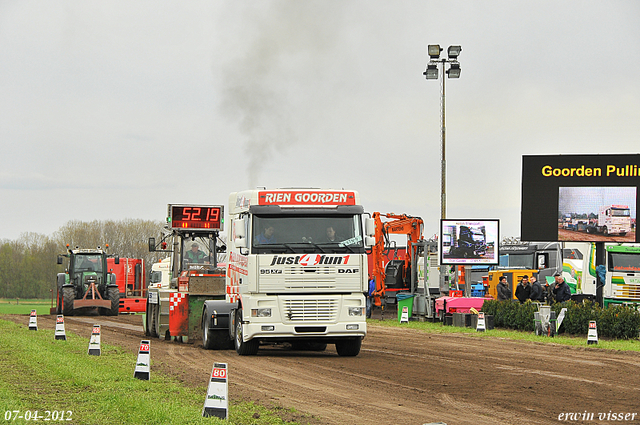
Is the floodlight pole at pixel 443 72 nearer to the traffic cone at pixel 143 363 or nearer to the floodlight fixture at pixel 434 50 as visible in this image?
the floodlight fixture at pixel 434 50

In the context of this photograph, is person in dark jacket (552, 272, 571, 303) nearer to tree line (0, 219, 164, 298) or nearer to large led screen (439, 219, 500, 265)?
large led screen (439, 219, 500, 265)

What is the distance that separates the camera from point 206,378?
1236 centimetres

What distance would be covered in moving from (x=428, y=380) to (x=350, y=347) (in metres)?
4.15

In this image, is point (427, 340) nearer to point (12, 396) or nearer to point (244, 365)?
point (244, 365)

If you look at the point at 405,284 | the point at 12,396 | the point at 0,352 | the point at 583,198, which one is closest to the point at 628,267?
the point at 583,198

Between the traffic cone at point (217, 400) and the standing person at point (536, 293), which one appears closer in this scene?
the traffic cone at point (217, 400)

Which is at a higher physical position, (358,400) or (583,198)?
(583,198)

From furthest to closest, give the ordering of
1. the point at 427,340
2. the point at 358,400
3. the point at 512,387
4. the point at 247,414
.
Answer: the point at 427,340
the point at 512,387
the point at 358,400
the point at 247,414

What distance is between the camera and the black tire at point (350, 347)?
16.4 m

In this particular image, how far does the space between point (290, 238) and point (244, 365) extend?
2.73 metres

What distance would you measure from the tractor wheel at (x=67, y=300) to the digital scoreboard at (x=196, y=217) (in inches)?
644

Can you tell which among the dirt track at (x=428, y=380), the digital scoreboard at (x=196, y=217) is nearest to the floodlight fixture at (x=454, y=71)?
the digital scoreboard at (x=196, y=217)

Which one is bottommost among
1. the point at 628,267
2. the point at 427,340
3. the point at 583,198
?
the point at 427,340

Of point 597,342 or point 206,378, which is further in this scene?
point 597,342
